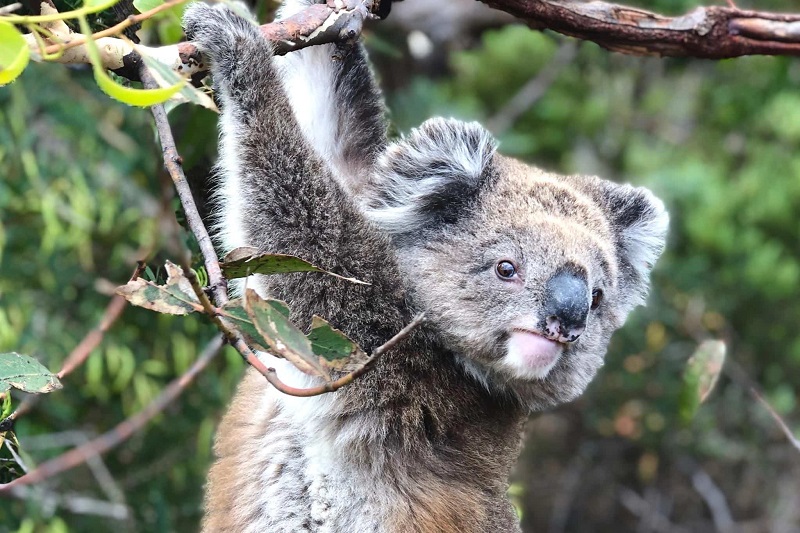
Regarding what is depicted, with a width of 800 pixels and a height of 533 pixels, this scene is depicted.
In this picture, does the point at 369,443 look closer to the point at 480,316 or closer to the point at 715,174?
the point at 480,316

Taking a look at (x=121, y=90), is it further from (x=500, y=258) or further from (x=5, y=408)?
(x=500, y=258)

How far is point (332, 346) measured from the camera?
1676mm

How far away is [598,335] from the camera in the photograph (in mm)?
2836

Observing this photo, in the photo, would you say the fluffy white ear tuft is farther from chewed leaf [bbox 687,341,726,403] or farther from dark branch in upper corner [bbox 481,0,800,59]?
dark branch in upper corner [bbox 481,0,800,59]

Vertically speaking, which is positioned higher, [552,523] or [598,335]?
[598,335]

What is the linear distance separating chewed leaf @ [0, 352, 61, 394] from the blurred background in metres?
0.58

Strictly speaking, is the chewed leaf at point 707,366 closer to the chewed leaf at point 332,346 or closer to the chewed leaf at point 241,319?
the chewed leaf at point 332,346

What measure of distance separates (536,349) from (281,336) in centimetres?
108

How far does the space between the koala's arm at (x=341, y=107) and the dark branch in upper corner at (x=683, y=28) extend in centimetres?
58

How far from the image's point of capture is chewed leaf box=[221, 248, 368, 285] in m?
1.75

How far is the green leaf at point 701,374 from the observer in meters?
3.06

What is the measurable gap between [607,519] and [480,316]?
6.14 meters

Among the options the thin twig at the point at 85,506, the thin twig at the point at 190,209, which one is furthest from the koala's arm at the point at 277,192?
the thin twig at the point at 85,506

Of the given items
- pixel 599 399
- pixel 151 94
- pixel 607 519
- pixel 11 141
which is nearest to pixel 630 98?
pixel 599 399
